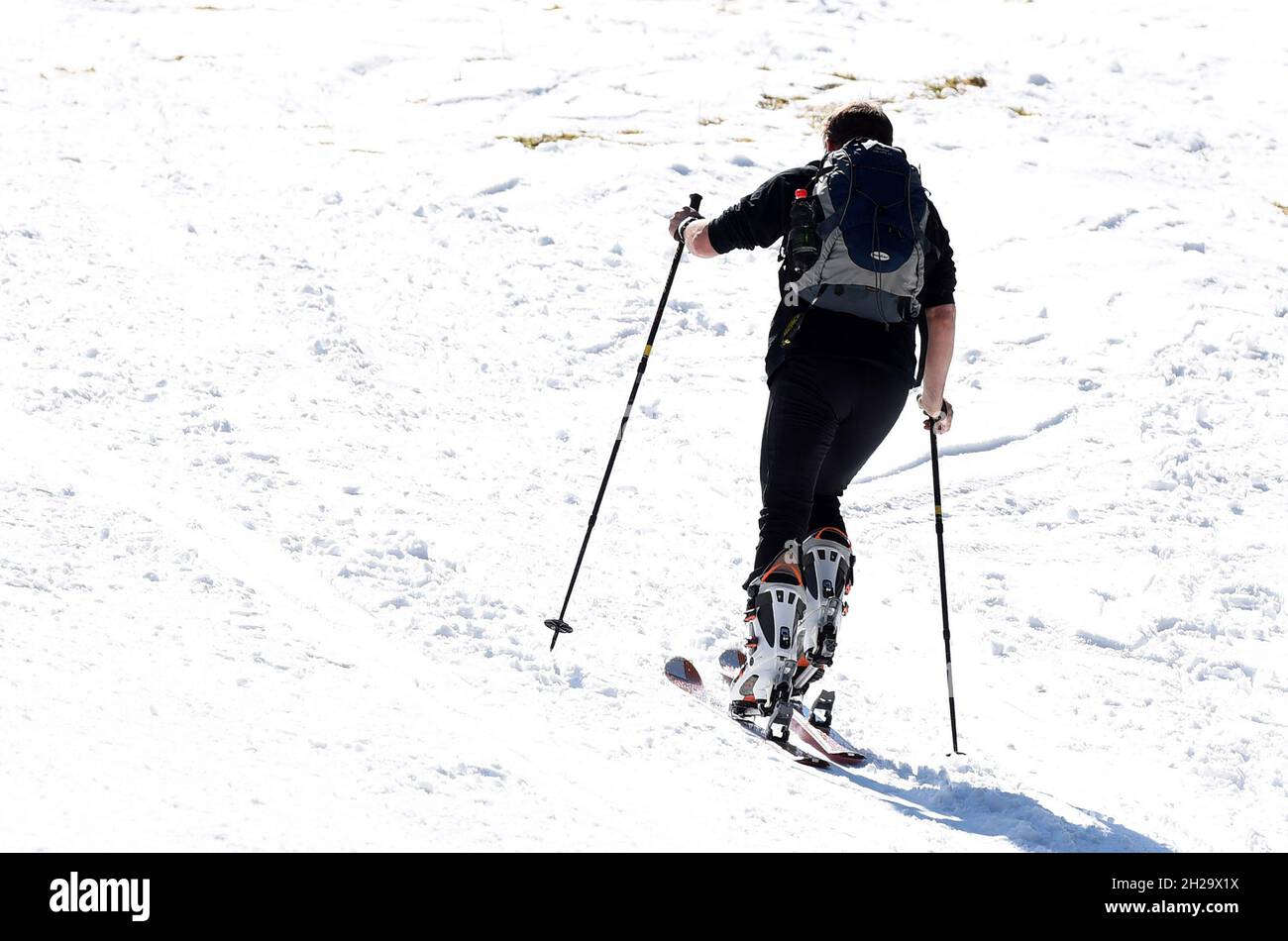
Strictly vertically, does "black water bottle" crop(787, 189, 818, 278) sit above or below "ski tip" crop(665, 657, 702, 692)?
above

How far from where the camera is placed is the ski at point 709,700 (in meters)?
4.98

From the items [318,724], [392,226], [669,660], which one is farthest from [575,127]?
[318,724]

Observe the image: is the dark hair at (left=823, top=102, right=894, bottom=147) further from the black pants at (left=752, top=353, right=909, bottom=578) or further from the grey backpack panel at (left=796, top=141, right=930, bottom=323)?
the black pants at (left=752, top=353, right=909, bottom=578)

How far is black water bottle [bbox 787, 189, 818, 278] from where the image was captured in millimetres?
4848

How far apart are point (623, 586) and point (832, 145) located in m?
2.46

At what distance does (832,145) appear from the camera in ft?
16.9

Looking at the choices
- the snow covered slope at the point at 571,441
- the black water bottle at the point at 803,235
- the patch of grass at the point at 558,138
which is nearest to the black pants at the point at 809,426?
the black water bottle at the point at 803,235

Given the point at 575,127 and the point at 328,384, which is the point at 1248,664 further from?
the point at 575,127

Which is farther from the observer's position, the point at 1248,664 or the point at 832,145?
the point at 1248,664

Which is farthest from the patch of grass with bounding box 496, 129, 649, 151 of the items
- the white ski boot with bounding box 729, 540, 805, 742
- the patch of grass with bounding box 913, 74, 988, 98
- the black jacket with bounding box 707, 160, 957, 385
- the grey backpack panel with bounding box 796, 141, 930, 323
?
the white ski boot with bounding box 729, 540, 805, 742

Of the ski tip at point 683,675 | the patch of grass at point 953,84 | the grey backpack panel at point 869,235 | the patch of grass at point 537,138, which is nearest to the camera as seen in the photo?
the grey backpack panel at point 869,235

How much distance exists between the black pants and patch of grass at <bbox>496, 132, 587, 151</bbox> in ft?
25.6

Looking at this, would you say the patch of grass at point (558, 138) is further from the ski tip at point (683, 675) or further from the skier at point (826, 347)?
the ski tip at point (683, 675)
